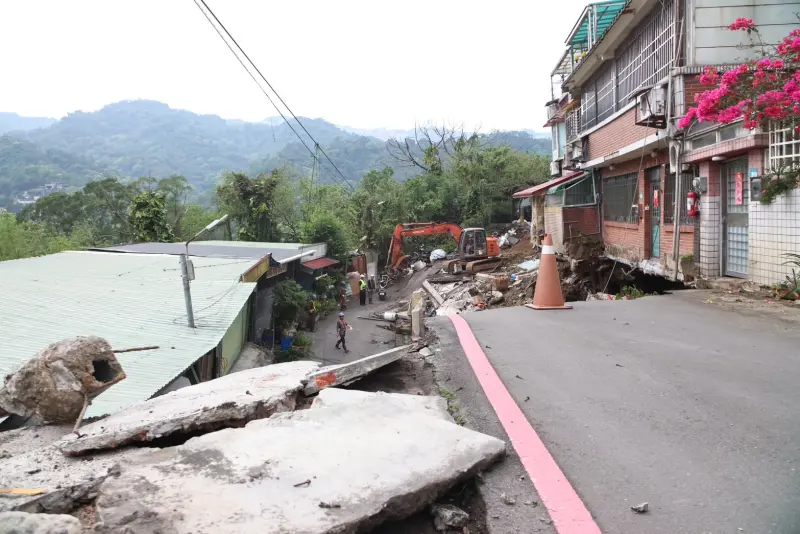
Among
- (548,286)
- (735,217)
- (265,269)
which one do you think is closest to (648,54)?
(735,217)

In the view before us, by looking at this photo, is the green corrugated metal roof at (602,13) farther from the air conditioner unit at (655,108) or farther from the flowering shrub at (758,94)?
the flowering shrub at (758,94)

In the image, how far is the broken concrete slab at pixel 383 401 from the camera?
396cm

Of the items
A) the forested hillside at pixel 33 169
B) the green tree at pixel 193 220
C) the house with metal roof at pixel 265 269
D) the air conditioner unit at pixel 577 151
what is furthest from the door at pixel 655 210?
the forested hillside at pixel 33 169

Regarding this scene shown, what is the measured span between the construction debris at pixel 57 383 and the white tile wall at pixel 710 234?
10.6 metres

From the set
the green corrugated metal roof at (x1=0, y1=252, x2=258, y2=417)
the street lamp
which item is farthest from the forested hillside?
the street lamp

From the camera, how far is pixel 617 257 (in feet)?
55.9

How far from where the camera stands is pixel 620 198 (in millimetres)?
17688

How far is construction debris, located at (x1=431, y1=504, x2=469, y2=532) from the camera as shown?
278cm

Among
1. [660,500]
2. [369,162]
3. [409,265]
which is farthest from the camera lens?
[369,162]

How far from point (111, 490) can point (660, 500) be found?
8.90 ft

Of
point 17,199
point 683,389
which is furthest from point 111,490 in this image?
point 17,199

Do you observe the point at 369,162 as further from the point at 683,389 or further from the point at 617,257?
the point at 683,389

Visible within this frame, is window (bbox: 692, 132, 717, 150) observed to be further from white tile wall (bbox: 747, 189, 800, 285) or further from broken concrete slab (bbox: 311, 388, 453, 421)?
broken concrete slab (bbox: 311, 388, 453, 421)

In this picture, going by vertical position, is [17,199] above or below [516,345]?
above
